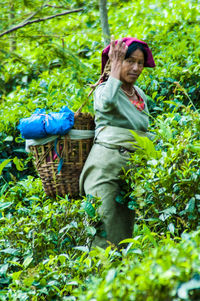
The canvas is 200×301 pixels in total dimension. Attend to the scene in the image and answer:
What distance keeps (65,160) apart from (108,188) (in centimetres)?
42

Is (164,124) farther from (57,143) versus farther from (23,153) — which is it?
(23,153)

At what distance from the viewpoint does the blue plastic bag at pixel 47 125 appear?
3.22 meters

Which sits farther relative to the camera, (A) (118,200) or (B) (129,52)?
(B) (129,52)

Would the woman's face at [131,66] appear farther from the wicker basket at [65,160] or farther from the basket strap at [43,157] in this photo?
the basket strap at [43,157]

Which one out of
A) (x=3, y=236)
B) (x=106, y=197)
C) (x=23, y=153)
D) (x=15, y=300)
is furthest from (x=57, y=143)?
(x=23, y=153)

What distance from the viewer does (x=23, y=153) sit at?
496 centimetres

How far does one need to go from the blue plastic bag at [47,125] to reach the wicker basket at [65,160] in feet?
0.36

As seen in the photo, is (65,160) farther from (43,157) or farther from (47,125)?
(47,125)

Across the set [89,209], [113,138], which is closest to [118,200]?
[89,209]

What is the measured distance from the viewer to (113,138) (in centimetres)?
325

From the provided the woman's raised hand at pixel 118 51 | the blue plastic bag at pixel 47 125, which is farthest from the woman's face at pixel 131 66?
the blue plastic bag at pixel 47 125

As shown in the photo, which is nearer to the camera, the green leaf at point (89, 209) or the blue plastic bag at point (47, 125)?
the green leaf at point (89, 209)

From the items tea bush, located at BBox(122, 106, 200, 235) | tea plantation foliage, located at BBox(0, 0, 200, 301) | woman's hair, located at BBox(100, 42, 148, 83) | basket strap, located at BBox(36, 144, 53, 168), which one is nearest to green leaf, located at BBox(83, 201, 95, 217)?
tea plantation foliage, located at BBox(0, 0, 200, 301)

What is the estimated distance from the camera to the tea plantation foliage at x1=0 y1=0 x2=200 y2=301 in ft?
5.33
